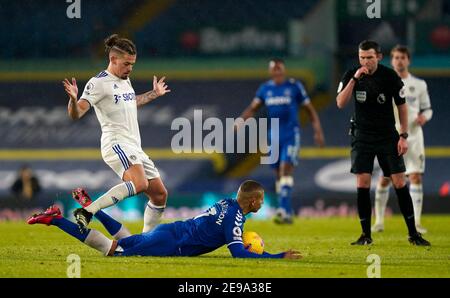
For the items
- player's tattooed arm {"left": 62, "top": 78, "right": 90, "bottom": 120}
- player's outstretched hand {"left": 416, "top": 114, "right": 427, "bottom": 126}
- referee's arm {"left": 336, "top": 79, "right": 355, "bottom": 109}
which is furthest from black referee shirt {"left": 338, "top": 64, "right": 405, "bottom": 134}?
player's tattooed arm {"left": 62, "top": 78, "right": 90, "bottom": 120}

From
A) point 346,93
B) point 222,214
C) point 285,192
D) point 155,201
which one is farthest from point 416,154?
point 222,214

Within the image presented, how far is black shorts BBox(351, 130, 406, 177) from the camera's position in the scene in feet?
34.0

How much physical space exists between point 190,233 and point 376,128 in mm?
2588

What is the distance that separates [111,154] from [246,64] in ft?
46.0

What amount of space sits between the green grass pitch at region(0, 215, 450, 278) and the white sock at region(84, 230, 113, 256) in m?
0.09

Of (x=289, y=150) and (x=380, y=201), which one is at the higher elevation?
(x=289, y=150)

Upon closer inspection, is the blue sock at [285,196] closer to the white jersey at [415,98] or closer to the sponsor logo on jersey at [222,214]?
the white jersey at [415,98]

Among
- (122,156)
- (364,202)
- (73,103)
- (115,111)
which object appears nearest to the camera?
(73,103)

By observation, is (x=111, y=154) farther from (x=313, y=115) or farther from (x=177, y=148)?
(x=177, y=148)

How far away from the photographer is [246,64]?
23.2 meters

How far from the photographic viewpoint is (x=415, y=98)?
41.5 feet

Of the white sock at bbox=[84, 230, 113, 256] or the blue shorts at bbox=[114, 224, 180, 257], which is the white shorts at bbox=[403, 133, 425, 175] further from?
the white sock at bbox=[84, 230, 113, 256]

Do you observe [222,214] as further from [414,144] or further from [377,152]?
[414,144]
